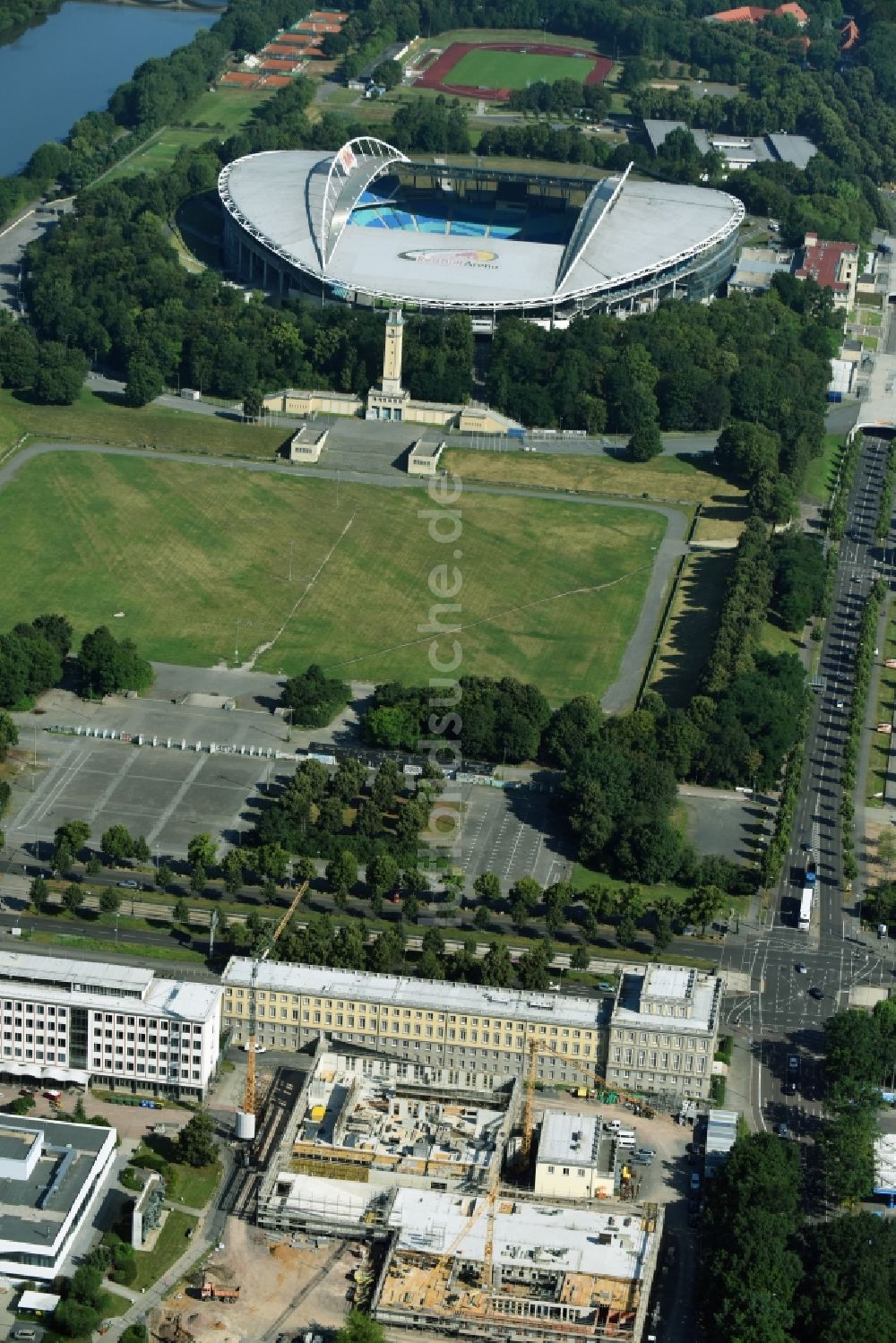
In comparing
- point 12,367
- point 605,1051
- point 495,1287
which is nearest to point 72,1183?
point 495,1287

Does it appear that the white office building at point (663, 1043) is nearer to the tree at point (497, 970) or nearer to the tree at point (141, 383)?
the tree at point (497, 970)

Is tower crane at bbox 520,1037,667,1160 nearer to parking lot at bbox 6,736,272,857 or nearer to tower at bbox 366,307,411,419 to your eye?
parking lot at bbox 6,736,272,857

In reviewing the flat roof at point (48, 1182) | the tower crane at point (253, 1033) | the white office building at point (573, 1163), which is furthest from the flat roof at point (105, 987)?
the white office building at point (573, 1163)

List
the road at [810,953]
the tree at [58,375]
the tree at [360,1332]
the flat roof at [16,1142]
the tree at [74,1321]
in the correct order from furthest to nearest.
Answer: the tree at [58,375]
the road at [810,953]
the flat roof at [16,1142]
the tree at [74,1321]
the tree at [360,1332]

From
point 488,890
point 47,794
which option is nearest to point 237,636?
point 47,794

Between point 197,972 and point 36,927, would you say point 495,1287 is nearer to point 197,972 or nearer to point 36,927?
point 197,972

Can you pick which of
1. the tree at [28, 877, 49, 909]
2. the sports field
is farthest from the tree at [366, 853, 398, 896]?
the sports field

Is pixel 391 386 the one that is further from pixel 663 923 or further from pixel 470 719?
pixel 663 923
